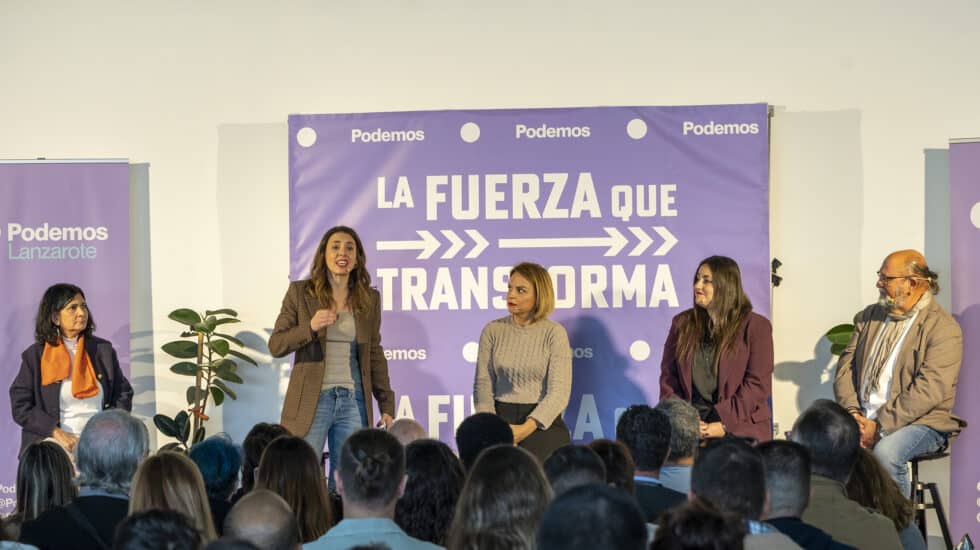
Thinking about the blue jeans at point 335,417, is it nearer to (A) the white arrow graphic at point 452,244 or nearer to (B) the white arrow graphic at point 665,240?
(A) the white arrow graphic at point 452,244

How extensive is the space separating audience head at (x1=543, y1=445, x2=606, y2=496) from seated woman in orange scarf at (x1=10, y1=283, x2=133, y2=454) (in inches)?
141

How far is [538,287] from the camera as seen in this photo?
20.4ft

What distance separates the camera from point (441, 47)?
7027mm

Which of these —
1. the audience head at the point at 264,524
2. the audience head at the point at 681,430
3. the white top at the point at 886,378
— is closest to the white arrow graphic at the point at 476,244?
the white top at the point at 886,378

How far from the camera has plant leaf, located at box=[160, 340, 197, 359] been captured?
6.69 m

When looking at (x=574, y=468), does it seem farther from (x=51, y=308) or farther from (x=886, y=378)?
(x=51, y=308)

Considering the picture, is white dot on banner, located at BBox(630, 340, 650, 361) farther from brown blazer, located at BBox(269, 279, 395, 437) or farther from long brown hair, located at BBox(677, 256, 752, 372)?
brown blazer, located at BBox(269, 279, 395, 437)

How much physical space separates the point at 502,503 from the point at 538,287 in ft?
11.3

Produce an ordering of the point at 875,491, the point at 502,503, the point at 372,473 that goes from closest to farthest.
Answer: the point at 502,503 < the point at 372,473 < the point at 875,491

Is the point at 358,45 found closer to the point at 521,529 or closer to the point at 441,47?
the point at 441,47

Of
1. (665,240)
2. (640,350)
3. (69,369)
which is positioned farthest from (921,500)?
(69,369)

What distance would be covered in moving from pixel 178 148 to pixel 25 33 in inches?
45.8

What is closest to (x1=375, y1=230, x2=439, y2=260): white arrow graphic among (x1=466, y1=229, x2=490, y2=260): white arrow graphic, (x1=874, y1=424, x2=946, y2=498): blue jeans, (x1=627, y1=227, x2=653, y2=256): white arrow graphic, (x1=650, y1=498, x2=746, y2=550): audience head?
(x1=466, y1=229, x2=490, y2=260): white arrow graphic

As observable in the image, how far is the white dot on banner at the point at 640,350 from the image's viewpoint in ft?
22.2
